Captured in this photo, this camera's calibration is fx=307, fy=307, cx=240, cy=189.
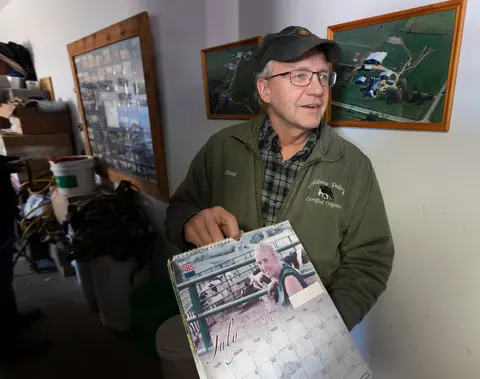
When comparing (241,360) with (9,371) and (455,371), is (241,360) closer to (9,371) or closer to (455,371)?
(455,371)

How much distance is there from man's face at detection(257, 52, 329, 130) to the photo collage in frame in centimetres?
121

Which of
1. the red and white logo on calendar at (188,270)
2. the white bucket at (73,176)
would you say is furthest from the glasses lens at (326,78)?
the white bucket at (73,176)

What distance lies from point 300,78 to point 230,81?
55cm

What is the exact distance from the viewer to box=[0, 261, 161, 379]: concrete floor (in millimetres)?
1658

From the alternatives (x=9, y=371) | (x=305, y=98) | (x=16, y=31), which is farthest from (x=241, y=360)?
(x=16, y=31)

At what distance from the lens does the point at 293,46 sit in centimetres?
73

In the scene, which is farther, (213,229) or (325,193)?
(325,193)

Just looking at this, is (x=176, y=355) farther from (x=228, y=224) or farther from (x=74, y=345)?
(x=74, y=345)

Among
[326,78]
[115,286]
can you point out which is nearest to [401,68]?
[326,78]

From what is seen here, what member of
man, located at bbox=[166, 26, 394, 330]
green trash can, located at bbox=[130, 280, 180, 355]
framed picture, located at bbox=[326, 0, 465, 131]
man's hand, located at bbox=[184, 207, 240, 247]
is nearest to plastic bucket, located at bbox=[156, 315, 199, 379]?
green trash can, located at bbox=[130, 280, 180, 355]

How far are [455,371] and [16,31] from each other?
473 cm

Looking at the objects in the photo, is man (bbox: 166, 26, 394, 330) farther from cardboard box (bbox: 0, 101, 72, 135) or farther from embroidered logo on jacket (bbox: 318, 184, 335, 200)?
cardboard box (bbox: 0, 101, 72, 135)

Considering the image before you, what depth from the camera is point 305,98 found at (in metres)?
0.77

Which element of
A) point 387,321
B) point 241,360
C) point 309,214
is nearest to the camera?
point 241,360
